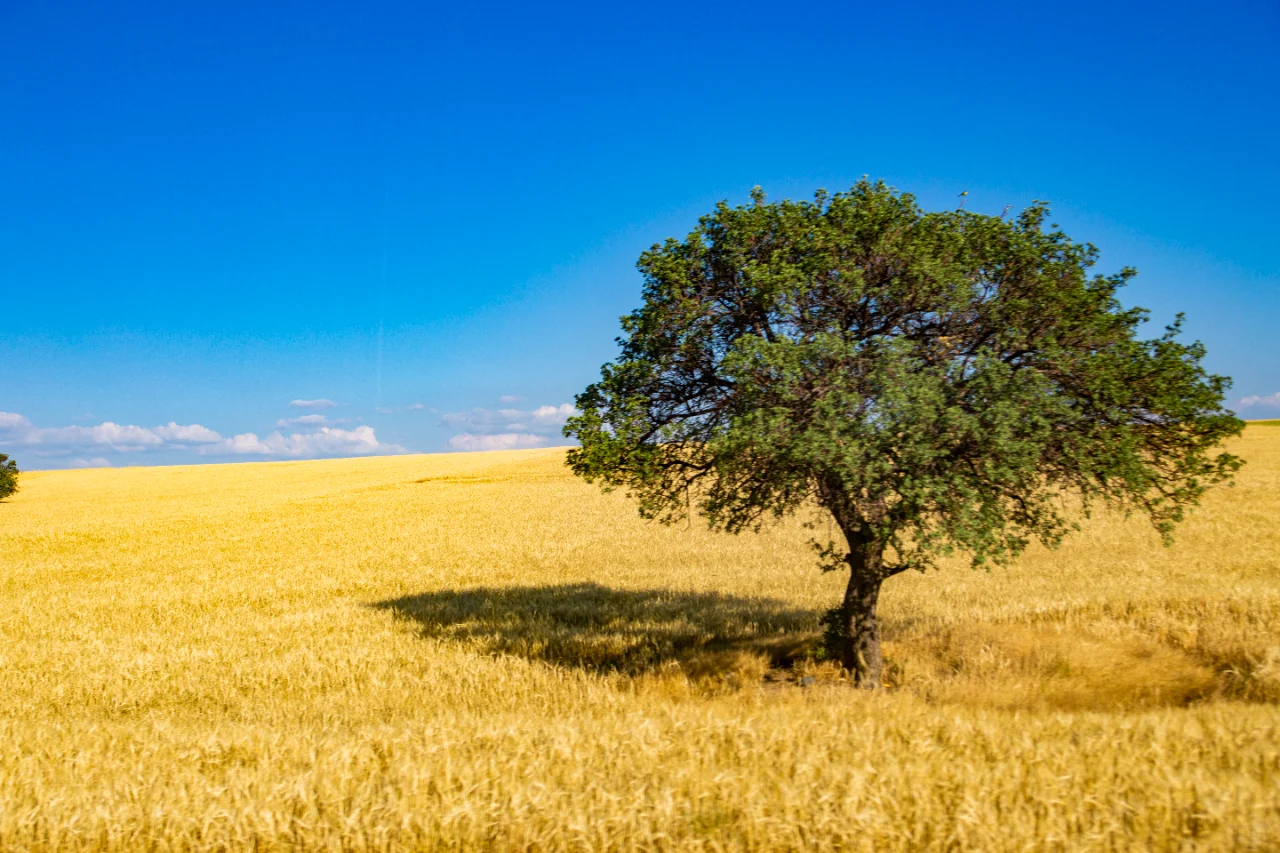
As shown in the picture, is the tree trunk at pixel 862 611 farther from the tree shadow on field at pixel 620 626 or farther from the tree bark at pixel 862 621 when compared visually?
the tree shadow on field at pixel 620 626

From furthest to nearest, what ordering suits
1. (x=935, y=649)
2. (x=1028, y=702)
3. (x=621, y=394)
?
(x=935, y=649) → (x=621, y=394) → (x=1028, y=702)

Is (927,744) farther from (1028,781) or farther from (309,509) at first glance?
(309,509)

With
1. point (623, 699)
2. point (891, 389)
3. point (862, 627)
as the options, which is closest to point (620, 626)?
point (623, 699)

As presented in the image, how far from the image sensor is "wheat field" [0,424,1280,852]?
5.41m

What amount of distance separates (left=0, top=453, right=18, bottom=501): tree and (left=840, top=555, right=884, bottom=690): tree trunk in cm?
7012

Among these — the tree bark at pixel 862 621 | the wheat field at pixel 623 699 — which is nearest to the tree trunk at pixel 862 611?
the tree bark at pixel 862 621

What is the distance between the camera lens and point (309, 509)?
44.6 meters

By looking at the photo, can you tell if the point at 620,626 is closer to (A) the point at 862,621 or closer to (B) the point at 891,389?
(A) the point at 862,621

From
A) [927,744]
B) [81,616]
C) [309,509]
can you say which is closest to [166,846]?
[927,744]

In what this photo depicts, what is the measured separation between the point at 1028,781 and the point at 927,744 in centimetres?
89

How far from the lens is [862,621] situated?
12453mm

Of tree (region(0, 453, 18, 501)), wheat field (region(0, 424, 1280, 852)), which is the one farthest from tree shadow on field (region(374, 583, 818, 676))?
tree (region(0, 453, 18, 501))

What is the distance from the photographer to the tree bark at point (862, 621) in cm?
1223

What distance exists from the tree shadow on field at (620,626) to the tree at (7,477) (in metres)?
57.9
